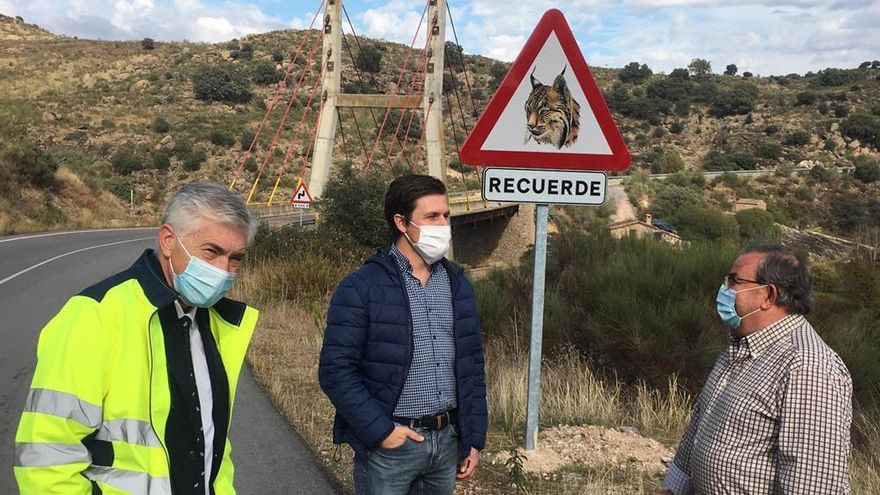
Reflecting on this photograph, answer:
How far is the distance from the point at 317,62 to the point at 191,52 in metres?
11.9

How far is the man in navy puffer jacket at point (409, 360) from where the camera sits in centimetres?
246

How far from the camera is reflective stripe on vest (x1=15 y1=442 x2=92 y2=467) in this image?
1521 millimetres

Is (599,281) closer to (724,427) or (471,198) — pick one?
(724,427)

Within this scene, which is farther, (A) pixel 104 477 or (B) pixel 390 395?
(B) pixel 390 395

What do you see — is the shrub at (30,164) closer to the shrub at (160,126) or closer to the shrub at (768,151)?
the shrub at (160,126)

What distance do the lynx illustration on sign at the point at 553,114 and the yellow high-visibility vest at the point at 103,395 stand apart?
7.24 feet

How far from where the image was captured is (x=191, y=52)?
65.9 m

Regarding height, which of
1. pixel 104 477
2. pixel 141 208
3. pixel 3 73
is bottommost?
pixel 141 208

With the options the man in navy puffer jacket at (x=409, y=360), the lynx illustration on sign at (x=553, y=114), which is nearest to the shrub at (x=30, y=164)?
the lynx illustration on sign at (x=553, y=114)

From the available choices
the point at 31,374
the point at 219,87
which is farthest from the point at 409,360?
the point at 219,87

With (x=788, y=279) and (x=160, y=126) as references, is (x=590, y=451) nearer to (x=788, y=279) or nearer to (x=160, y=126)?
(x=788, y=279)

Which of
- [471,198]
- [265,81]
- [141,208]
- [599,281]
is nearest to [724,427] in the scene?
[599,281]

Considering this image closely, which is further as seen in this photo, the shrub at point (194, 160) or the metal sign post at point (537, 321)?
the shrub at point (194, 160)

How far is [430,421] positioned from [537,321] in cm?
123
